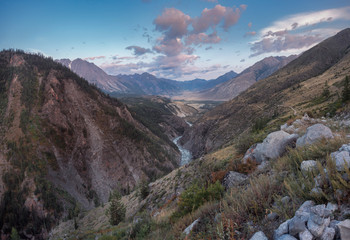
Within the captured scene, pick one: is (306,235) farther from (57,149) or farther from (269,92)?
(269,92)

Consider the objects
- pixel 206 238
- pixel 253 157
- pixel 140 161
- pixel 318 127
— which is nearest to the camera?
pixel 206 238

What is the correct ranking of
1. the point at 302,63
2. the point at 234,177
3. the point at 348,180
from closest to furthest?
the point at 348,180
the point at 234,177
the point at 302,63

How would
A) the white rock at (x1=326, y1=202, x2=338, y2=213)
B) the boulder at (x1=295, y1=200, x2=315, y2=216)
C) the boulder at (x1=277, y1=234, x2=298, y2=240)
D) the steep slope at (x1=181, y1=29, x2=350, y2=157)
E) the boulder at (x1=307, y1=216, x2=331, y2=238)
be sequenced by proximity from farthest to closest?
the steep slope at (x1=181, y1=29, x2=350, y2=157) → the boulder at (x1=295, y1=200, x2=315, y2=216) → the white rock at (x1=326, y1=202, x2=338, y2=213) → the boulder at (x1=277, y1=234, x2=298, y2=240) → the boulder at (x1=307, y1=216, x2=331, y2=238)

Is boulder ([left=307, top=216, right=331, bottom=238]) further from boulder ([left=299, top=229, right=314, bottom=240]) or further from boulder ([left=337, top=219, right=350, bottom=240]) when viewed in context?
boulder ([left=337, top=219, right=350, bottom=240])

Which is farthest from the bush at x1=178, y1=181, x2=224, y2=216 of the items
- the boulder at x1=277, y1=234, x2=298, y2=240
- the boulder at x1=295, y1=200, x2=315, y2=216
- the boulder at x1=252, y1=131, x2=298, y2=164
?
the boulder at x1=277, y1=234, x2=298, y2=240

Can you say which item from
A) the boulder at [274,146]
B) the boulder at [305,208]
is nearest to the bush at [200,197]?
the boulder at [274,146]

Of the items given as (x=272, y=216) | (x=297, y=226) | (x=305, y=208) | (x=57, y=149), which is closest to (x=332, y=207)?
(x=305, y=208)

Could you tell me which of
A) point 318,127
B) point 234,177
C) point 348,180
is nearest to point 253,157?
point 234,177

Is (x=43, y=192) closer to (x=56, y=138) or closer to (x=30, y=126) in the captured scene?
(x=56, y=138)
